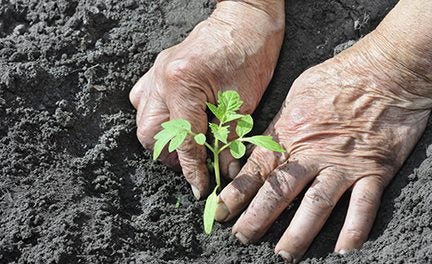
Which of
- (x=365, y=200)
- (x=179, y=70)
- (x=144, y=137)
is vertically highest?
(x=179, y=70)

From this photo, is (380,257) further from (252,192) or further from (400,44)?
(400,44)

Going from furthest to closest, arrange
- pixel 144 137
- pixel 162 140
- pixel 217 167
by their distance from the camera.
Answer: pixel 144 137, pixel 217 167, pixel 162 140

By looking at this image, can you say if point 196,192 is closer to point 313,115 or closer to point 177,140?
point 177,140

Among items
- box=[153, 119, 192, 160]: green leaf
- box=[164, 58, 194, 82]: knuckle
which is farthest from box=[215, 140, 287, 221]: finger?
box=[164, 58, 194, 82]: knuckle

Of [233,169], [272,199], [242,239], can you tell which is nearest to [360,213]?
[272,199]

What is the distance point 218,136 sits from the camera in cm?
247

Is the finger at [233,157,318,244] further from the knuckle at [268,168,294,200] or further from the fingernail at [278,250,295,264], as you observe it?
the fingernail at [278,250,295,264]

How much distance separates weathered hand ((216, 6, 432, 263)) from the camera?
244 cm

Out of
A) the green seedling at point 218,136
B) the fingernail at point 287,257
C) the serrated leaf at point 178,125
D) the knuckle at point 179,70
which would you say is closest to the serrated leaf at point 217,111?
Answer: the green seedling at point 218,136

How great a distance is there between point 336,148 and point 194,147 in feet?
1.50

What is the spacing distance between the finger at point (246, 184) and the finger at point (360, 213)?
0.92 feet

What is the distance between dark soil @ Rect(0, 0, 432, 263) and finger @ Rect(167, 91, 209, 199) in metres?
0.08

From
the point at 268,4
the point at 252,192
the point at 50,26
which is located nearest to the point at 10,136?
the point at 50,26

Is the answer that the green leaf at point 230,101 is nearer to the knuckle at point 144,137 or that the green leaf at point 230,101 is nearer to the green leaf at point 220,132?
the green leaf at point 220,132
